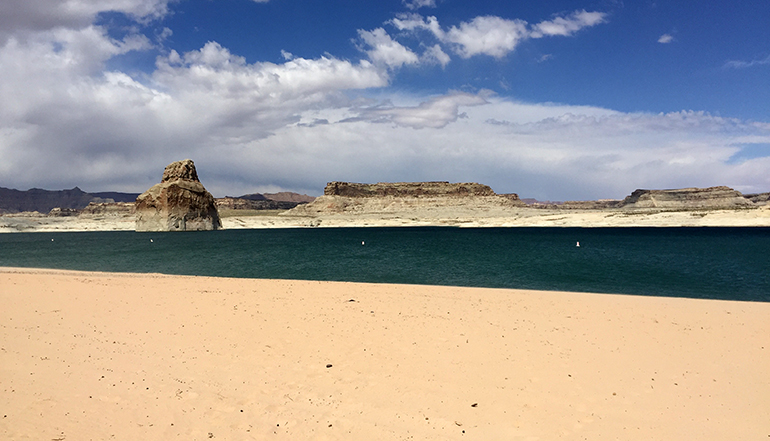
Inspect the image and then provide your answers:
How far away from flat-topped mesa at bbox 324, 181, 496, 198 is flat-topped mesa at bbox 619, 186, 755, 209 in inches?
2977

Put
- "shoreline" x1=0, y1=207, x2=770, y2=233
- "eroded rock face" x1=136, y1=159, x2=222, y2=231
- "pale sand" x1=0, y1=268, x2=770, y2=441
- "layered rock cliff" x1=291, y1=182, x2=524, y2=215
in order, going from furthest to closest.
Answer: "layered rock cliff" x1=291, y1=182, x2=524, y2=215 < "shoreline" x1=0, y1=207, x2=770, y2=233 < "eroded rock face" x1=136, y1=159, x2=222, y2=231 < "pale sand" x1=0, y1=268, x2=770, y2=441

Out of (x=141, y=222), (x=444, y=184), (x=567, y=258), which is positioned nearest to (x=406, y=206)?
(x=444, y=184)

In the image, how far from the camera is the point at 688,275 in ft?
74.4

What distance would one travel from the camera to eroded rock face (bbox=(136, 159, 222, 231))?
7888 cm

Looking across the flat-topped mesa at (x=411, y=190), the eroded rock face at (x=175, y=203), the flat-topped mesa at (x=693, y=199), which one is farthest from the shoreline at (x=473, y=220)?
the flat-topped mesa at (x=693, y=199)

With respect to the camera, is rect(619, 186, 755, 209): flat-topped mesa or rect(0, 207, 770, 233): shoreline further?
rect(619, 186, 755, 209): flat-topped mesa

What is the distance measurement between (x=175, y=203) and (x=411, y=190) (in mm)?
95099

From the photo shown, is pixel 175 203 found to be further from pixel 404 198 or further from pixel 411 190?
pixel 411 190

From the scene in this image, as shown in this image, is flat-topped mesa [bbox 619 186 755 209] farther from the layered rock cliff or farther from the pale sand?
the pale sand

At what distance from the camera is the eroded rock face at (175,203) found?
78.9m

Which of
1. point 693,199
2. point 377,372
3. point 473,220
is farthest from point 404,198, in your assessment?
point 377,372

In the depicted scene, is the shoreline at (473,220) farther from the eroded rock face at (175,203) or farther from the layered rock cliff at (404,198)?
the eroded rock face at (175,203)

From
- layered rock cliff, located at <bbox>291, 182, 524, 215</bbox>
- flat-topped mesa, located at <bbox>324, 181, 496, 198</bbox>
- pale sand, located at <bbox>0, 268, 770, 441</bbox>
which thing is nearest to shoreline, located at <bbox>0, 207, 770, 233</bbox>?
layered rock cliff, located at <bbox>291, 182, 524, 215</bbox>

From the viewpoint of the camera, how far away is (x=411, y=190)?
15850 centimetres
